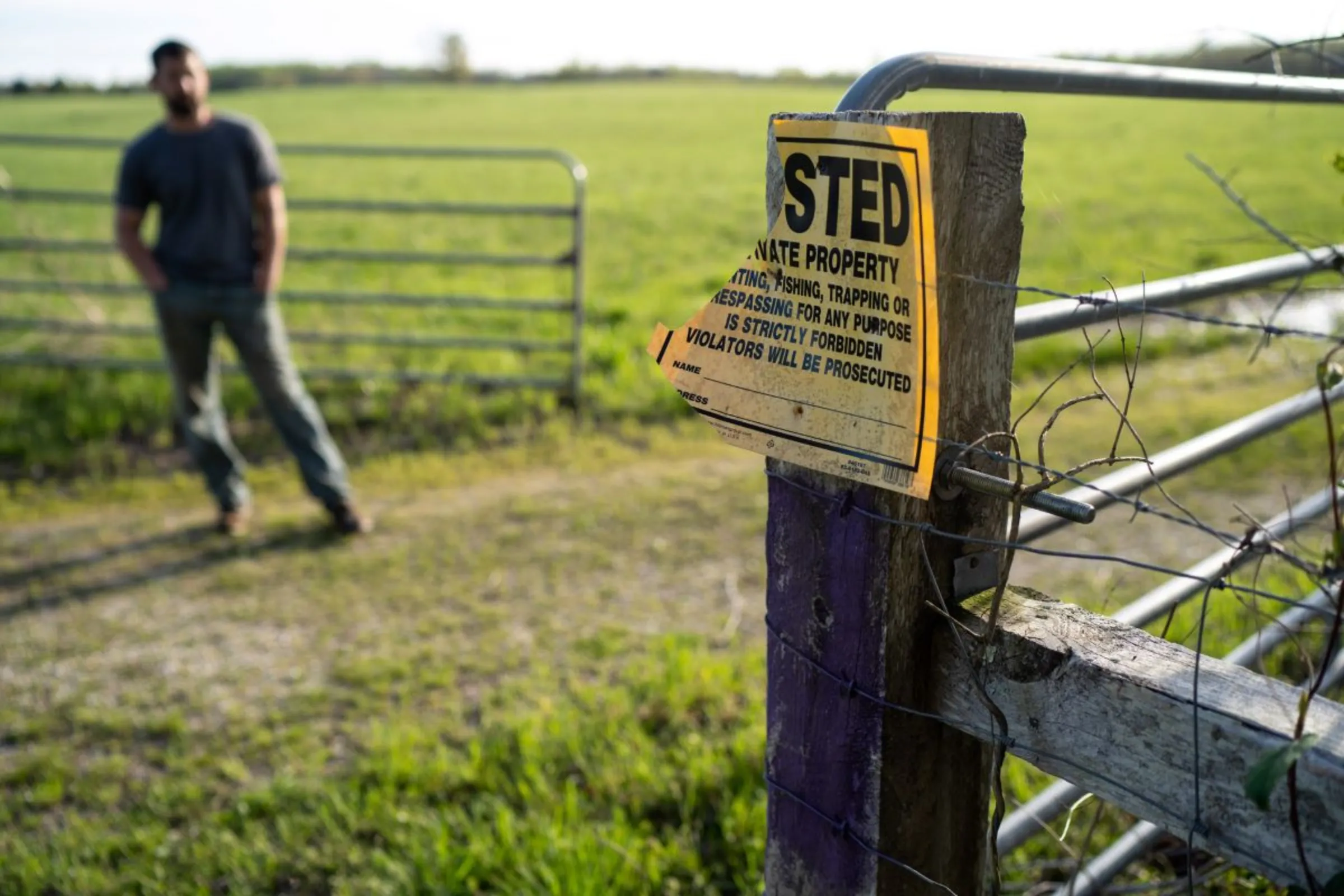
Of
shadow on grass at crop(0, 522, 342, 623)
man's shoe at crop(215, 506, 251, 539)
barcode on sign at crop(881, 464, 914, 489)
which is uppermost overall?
barcode on sign at crop(881, 464, 914, 489)

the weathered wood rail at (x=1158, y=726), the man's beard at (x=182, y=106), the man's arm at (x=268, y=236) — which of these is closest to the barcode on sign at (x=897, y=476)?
the weathered wood rail at (x=1158, y=726)

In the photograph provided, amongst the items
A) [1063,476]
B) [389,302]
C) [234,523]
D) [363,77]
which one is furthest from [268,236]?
[363,77]

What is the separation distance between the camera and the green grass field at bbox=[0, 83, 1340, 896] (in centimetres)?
264

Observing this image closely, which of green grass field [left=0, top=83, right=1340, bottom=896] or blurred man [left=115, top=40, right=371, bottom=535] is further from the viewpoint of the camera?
blurred man [left=115, top=40, right=371, bottom=535]

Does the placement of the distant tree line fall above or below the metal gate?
above

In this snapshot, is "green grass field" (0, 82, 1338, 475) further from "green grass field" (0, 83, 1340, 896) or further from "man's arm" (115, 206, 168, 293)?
"man's arm" (115, 206, 168, 293)

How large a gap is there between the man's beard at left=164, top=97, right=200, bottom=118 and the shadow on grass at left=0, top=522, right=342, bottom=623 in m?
1.77

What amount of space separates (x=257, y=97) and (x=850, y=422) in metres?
51.3

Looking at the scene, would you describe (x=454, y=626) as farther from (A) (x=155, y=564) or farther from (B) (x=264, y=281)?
(B) (x=264, y=281)

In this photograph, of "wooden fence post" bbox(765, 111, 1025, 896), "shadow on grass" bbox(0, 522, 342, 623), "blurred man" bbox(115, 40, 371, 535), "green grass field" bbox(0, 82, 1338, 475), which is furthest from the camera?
"green grass field" bbox(0, 82, 1338, 475)

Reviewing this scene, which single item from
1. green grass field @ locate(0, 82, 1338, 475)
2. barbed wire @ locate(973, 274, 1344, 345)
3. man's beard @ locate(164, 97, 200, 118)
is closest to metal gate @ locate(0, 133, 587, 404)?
green grass field @ locate(0, 82, 1338, 475)

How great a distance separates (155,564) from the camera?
4.65m

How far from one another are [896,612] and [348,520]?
3.94 metres

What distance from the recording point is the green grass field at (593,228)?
20.5 feet
